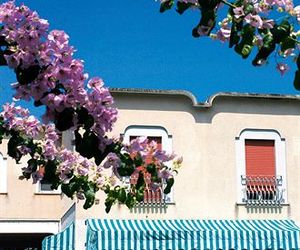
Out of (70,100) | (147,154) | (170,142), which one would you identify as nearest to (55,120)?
(70,100)

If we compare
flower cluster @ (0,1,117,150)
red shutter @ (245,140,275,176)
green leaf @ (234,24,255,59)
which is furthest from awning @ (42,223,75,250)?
green leaf @ (234,24,255,59)

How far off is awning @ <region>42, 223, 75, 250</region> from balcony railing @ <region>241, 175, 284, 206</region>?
16.7ft

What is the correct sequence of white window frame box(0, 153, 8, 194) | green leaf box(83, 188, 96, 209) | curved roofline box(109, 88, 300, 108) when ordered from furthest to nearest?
white window frame box(0, 153, 8, 194)
curved roofline box(109, 88, 300, 108)
green leaf box(83, 188, 96, 209)

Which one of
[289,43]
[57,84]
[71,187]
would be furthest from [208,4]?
[71,187]

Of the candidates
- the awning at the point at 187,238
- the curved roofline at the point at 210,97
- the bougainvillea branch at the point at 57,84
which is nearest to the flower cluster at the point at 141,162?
the bougainvillea branch at the point at 57,84

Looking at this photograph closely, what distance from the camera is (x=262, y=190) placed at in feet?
72.0

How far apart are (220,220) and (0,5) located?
54.4 ft

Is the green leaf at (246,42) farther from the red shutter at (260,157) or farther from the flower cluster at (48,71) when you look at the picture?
the red shutter at (260,157)

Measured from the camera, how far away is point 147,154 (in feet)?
21.8

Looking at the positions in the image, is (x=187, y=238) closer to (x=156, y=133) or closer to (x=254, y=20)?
(x=156, y=133)

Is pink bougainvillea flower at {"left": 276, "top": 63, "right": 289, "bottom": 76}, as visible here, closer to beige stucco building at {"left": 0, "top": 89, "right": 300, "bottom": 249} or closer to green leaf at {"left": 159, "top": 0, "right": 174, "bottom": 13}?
green leaf at {"left": 159, "top": 0, "right": 174, "bottom": 13}

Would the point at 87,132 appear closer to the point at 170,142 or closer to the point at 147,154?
the point at 147,154

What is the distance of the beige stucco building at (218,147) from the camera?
21719 mm

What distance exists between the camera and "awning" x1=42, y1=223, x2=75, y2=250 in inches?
800
